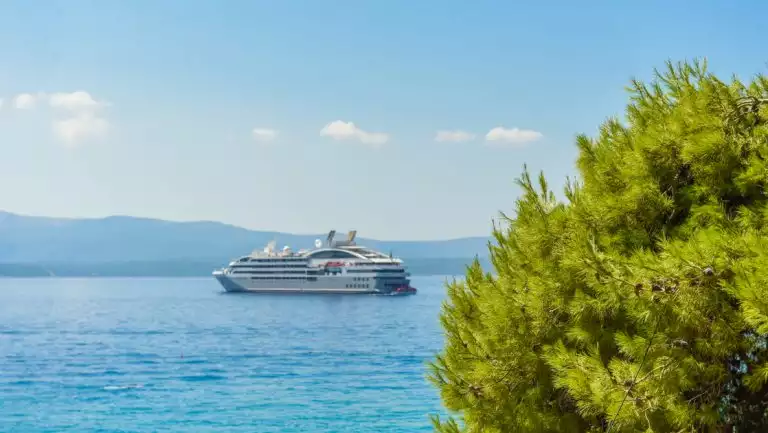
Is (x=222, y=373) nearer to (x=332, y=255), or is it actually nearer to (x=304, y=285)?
(x=332, y=255)

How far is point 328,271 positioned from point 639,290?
93.2m

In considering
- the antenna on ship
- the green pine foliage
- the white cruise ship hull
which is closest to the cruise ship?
the white cruise ship hull

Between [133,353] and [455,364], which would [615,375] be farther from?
[133,353]

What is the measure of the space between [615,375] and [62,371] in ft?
122

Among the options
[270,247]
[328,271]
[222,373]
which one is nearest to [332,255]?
[328,271]

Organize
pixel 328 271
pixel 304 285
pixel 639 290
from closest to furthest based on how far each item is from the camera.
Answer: pixel 639 290
pixel 328 271
pixel 304 285

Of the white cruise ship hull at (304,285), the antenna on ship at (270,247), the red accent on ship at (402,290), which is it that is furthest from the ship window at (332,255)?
the red accent on ship at (402,290)

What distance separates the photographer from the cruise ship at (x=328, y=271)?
318ft

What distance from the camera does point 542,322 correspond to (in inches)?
243

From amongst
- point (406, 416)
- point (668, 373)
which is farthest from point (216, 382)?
point (668, 373)

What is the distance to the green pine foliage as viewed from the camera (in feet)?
16.2

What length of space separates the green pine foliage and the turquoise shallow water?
5.88 ft

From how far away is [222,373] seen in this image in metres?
37.2

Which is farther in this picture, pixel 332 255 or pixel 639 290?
pixel 332 255
